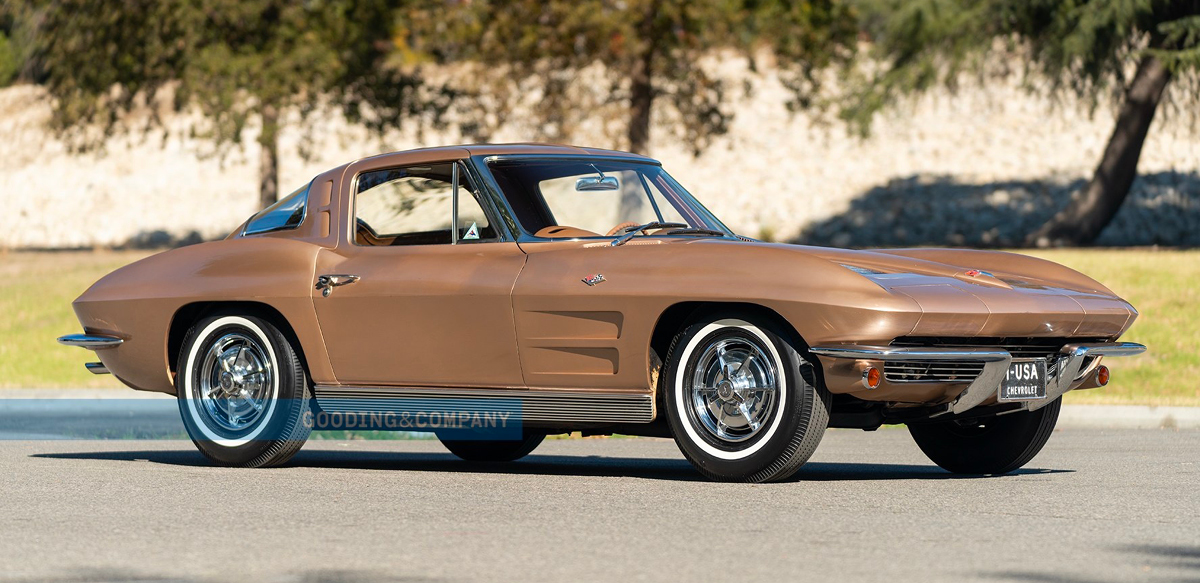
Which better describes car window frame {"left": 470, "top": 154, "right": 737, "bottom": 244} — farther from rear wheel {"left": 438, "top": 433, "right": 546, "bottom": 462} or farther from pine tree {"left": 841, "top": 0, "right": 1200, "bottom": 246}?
pine tree {"left": 841, "top": 0, "right": 1200, "bottom": 246}

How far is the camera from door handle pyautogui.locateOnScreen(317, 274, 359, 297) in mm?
8188

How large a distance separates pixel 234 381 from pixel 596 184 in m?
2.20

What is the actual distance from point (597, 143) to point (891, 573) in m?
27.1

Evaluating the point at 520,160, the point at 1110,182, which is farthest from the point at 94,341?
the point at 1110,182

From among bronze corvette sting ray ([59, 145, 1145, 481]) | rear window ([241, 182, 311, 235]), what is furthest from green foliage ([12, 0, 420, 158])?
bronze corvette sting ray ([59, 145, 1145, 481])

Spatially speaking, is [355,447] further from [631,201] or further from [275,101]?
[275,101]

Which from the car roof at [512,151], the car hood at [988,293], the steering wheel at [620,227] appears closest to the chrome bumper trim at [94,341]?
the car roof at [512,151]

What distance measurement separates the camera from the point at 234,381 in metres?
8.58

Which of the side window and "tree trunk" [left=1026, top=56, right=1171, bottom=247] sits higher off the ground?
the side window

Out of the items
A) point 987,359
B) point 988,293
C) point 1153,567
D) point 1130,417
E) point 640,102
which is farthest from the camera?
point 640,102

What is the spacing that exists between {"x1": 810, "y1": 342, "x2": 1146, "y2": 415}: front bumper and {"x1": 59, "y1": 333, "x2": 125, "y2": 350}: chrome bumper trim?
422 cm

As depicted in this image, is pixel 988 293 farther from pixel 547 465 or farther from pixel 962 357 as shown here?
pixel 547 465

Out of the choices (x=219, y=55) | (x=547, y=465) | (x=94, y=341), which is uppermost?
(x=219, y=55)

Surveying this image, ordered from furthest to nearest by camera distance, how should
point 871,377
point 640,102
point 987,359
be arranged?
1. point 640,102
2. point 987,359
3. point 871,377
